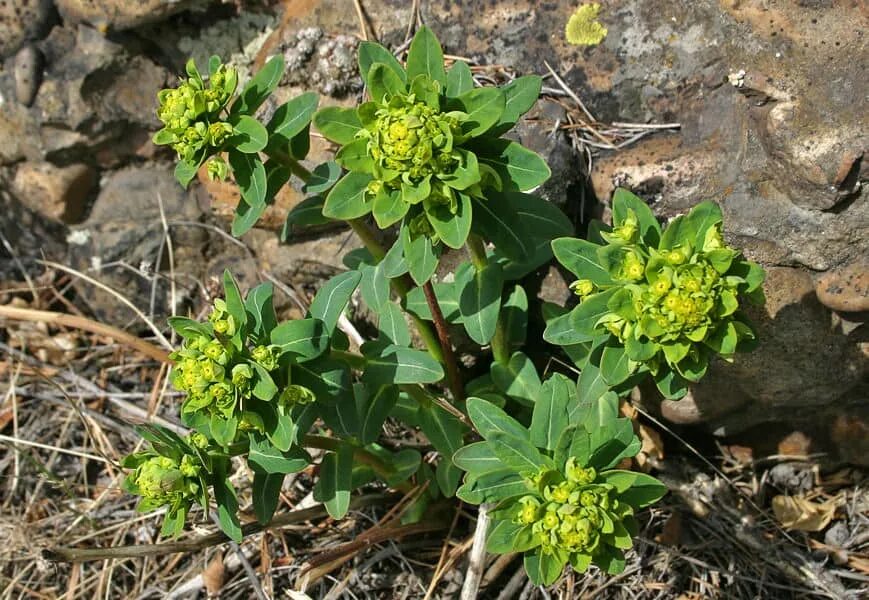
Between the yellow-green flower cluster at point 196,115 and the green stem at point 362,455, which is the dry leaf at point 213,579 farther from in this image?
the yellow-green flower cluster at point 196,115

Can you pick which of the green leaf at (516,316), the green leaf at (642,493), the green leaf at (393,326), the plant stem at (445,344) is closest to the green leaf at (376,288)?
the green leaf at (393,326)

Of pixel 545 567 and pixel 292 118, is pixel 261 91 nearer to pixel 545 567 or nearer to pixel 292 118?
pixel 292 118

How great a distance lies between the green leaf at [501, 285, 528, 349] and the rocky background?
27 cm

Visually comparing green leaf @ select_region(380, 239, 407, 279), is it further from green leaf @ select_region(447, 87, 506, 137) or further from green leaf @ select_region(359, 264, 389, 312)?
green leaf @ select_region(447, 87, 506, 137)

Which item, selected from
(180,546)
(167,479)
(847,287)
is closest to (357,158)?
(167,479)

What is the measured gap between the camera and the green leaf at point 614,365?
289cm

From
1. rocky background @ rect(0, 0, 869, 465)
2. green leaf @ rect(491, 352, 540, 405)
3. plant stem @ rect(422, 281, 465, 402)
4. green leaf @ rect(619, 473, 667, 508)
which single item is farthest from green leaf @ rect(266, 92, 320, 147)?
green leaf @ rect(619, 473, 667, 508)

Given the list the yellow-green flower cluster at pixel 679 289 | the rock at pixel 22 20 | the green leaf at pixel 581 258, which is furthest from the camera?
the rock at pixel 22 20

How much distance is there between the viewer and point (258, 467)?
10.2 ft

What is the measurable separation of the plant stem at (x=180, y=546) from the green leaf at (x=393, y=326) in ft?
2.75

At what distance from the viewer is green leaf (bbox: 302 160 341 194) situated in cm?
323

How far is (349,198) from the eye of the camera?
9.71 feet

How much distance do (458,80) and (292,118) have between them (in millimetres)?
634

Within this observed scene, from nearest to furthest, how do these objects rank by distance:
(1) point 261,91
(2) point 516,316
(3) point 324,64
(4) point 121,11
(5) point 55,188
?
(1) point 261,91 → (2) point 516,316 → (3) point 324,64 → (4) point 121,11 → (5) point 55,188
